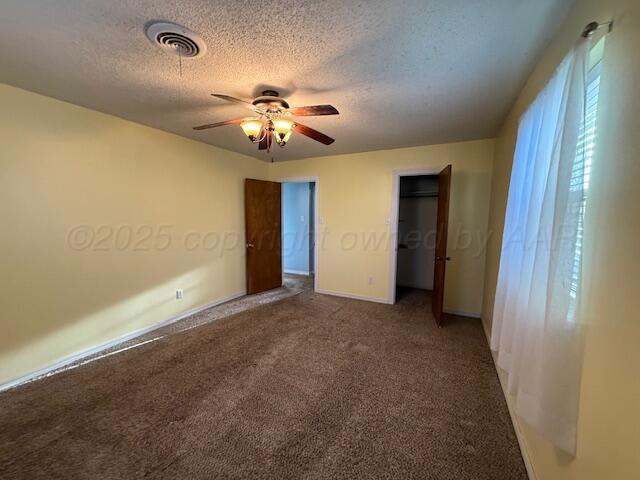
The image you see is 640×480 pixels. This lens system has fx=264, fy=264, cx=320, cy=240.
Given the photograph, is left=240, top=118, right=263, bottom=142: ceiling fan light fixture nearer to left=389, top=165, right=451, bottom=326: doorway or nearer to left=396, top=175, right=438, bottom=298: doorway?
left=389, top=165, right=451, bottom=326: doorway

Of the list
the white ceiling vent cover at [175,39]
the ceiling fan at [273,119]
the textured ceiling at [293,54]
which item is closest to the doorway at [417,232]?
the textured ceiling at [293,54]

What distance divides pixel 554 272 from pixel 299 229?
528 centimetres

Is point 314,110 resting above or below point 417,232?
above

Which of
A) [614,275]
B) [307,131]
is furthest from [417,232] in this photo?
[614,275]

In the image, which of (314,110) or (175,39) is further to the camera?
(314,110)

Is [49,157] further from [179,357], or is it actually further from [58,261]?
[179,357]

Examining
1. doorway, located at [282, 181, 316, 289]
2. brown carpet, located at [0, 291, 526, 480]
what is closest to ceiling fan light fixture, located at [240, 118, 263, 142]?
brown carpet, located at [0, 291, 526, 480]

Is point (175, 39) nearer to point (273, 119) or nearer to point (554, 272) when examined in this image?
point (273, 119)

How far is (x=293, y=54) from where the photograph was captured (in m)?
1.62

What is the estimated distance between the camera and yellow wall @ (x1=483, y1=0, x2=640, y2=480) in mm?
774

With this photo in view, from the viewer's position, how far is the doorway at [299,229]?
5930 mm

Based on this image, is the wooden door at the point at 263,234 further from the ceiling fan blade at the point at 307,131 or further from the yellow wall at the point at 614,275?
the yellow wall at the point at 614,275

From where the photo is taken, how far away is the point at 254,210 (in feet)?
14.5

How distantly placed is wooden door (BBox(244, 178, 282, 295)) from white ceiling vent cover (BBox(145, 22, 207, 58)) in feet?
8.87
